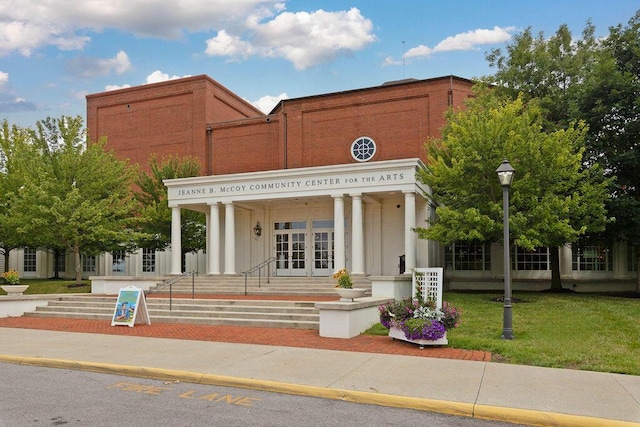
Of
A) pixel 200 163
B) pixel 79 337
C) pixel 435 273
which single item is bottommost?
pixel 79 337

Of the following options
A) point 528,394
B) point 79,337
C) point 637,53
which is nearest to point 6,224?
point 79,337

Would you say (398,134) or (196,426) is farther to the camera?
(398,134)

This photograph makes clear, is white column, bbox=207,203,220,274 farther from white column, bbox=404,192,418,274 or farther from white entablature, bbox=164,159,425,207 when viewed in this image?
white column, bbox=404,192,418,274

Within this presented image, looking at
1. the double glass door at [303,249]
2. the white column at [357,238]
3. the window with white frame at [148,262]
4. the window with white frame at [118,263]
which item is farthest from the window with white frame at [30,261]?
the white column at [357,238]

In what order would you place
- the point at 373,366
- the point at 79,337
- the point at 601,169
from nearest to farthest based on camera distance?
the point at 373,366 → the point at 79,337 → the point at 601,169

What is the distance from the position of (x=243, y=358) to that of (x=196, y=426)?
12.5ft

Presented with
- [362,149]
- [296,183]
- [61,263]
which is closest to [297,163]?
[362,149]

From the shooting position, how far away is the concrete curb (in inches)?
246

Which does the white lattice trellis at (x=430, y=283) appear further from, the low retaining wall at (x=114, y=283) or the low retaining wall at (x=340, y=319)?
the low retaining wall at (x=114, y=283)

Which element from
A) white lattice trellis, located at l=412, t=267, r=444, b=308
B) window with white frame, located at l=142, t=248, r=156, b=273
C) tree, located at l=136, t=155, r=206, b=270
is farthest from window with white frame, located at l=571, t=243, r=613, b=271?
window with white frame, located at l=142, t=248, r=156, b=273

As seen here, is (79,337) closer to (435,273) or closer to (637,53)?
(435,273)

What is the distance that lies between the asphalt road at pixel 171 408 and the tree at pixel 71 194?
16134 mm

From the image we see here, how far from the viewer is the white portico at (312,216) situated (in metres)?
20.9

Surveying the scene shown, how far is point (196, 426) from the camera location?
6059 millimetres
